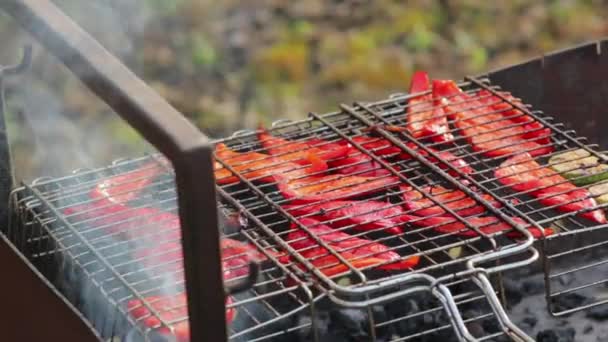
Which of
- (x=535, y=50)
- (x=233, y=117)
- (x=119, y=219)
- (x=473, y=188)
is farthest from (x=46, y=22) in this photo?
(x=535, y=50)

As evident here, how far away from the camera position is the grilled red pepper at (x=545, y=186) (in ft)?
8.93

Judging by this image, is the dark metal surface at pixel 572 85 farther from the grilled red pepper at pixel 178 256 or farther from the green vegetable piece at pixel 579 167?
the grilled red pepper at pixel 178 256

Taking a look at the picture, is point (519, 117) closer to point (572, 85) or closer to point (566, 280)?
point (572, 85)

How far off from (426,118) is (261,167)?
56cm

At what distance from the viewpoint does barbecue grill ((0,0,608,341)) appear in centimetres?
216

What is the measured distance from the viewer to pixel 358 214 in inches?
105

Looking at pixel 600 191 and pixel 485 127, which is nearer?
pixel 600 191

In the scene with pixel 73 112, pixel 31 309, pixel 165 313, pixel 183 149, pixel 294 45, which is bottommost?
pixel 73 112

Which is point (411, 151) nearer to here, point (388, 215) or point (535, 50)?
Result: point (388, 215)

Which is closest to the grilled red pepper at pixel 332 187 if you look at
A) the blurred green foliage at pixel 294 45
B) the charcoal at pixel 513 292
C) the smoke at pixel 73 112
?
the charcoal at pixel 513 292

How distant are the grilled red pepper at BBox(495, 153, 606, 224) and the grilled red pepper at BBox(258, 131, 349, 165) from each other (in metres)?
0.46

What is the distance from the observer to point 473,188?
2748 millimetres

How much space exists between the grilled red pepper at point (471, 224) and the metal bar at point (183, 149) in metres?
0.98

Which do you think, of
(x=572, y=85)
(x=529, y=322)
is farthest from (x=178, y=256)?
(x=572, y=85)
